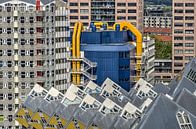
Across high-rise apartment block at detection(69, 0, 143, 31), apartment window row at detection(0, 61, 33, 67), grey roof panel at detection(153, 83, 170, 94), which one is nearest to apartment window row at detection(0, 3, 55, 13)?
apartment window row at detection(0, 61, 33, 67)

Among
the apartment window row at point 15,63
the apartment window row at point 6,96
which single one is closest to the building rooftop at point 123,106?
the apartment window row at point 15,63

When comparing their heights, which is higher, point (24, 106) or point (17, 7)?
point (17, 7)

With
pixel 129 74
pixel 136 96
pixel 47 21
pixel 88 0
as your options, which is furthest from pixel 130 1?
pixel 136 96

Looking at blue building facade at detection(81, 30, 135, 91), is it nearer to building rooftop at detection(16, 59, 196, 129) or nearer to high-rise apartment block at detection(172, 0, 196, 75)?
building rooftop at detection(16, 59, 196, 129)

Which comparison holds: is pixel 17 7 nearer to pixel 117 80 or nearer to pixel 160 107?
pixel 117 80

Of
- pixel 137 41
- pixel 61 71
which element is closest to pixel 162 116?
pixel 61 71

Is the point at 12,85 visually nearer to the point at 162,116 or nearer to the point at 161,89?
the point at 161,89
